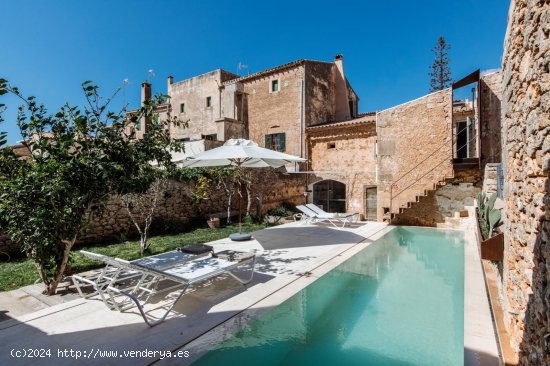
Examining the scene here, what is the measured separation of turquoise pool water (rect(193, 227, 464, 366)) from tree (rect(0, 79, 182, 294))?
3.21 metres

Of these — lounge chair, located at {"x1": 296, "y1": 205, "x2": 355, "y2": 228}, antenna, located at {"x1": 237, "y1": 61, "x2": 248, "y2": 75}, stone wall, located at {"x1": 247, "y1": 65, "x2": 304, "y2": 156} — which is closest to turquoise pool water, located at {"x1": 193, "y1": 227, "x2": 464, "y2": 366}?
lounge chair, located at {"x1": 296, "y1": 205, "x2": 355, "y2": 228}

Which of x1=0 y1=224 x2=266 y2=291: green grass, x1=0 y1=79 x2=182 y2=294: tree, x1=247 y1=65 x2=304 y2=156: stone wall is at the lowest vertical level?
x1=0 y1=224 x2=266 y2=291: green grass

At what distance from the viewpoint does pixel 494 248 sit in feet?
12.7

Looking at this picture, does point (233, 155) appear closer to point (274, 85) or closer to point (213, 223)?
→ point (213, 223)

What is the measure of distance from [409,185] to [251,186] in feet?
23.6

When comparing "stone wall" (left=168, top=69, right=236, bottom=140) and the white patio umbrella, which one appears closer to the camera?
the white patio umbrella

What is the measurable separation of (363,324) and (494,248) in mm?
1991

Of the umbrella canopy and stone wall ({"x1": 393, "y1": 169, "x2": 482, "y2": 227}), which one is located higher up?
the umbrella canopy

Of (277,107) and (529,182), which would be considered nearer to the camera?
(529,182)

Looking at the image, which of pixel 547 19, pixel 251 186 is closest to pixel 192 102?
pixel 251 186

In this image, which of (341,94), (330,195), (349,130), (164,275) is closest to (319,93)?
(341,94)

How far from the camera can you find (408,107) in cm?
1375

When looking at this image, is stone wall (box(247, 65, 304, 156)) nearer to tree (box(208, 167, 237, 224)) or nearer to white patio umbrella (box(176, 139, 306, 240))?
tree (box(208, 167, 237, 224))

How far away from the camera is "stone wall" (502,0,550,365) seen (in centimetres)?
202
